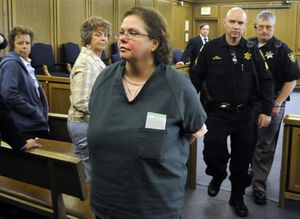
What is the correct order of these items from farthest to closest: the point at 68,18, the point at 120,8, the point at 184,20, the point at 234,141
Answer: the point at 184,20
the point at 120,8
the point at 68,18
the point at 234,141

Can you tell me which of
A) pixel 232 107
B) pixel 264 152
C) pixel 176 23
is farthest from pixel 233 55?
pixel 176 23

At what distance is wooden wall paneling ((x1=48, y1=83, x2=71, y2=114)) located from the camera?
426cm

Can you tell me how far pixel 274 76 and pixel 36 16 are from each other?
498cm

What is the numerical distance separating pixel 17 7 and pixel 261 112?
4.96 m

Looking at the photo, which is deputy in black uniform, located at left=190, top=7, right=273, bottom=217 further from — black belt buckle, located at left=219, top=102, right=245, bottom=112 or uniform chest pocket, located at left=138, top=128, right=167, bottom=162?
uniform chest pocket, located at left=138, top=128, right=167, bottom=162

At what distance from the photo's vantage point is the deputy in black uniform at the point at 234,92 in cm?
262

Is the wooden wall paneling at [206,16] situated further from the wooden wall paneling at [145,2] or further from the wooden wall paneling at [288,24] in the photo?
the wooden wall paneling at [145,2]

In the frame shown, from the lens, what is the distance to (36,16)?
265 inches

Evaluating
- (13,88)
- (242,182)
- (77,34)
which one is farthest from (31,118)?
(77,34)

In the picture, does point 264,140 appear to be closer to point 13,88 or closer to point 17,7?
point 13,88

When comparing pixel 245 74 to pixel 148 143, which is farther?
pixel 245 74

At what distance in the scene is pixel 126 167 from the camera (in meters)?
1.40

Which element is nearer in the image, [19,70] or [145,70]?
[145,70]

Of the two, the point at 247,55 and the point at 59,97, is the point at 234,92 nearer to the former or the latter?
the point at 247,55
